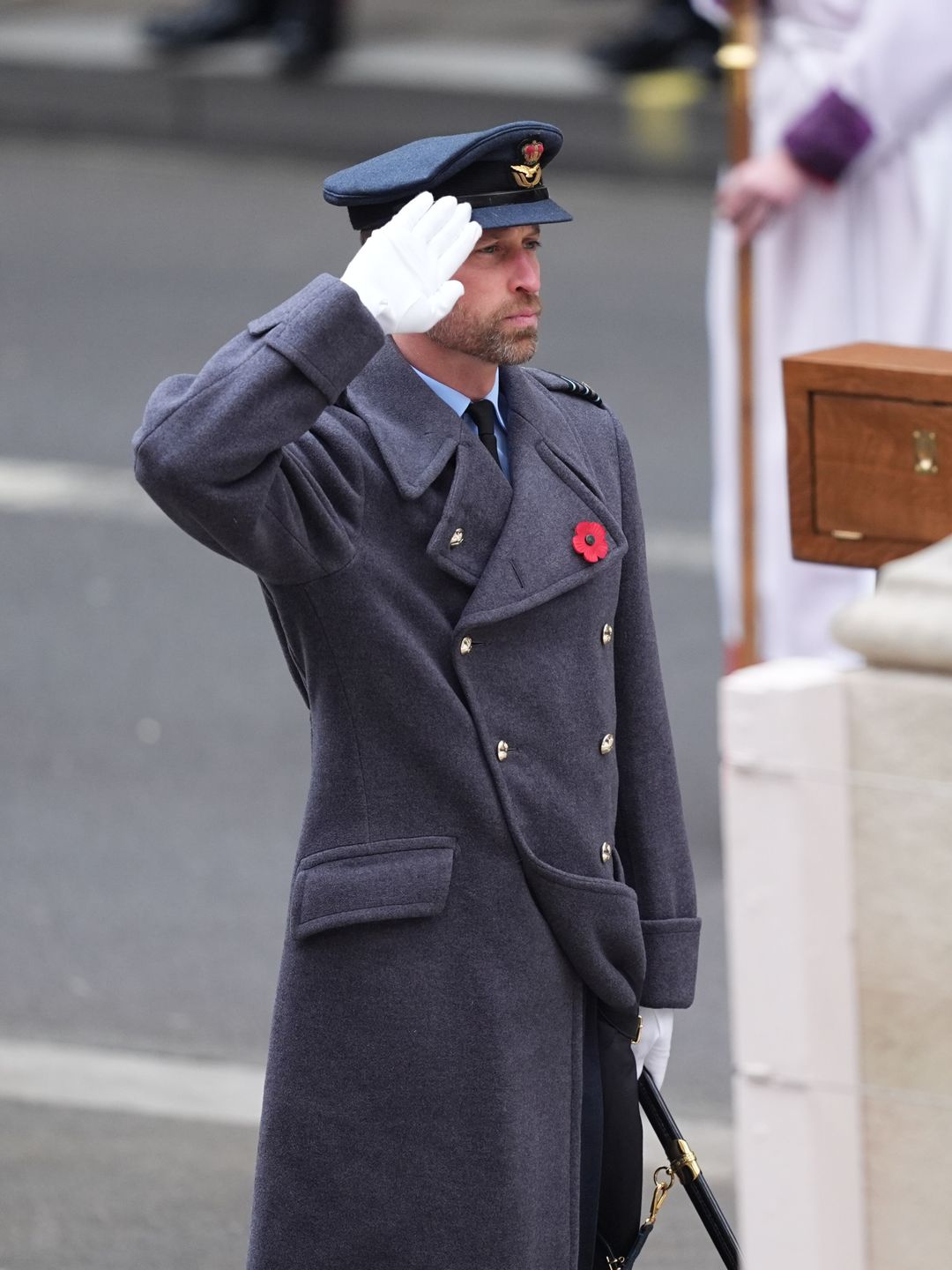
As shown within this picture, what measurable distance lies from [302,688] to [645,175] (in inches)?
382

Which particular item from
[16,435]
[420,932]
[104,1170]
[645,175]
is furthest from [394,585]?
[645,175]

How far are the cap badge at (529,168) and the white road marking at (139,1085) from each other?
2.16 meters

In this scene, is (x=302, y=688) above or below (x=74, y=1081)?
above

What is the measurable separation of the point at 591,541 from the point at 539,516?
0.08 meters

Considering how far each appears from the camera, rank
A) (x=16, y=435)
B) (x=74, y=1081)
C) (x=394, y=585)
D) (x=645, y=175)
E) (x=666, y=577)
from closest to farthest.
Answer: (x=394, y=585) → (x=74, y=1081) → (x=666, y=577) → (x=16, y=435) → (x=645, y=175)

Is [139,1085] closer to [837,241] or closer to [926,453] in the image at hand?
[926,453]

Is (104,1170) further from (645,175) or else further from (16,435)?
(645,175)

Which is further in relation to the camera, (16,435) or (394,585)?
(16,435)

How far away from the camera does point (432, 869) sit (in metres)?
3.03

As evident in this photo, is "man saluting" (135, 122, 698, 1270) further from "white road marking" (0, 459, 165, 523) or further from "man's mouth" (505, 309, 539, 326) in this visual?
"white road marking" (0, 459, 165, 523)

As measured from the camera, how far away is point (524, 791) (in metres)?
3.07

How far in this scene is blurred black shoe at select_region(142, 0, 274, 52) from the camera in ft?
45.2

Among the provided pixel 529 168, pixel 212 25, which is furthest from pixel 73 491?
pixel 212 25

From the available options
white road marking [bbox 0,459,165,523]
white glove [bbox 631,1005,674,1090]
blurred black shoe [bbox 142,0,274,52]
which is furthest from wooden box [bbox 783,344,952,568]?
blurred black shoe [bbox 142,0,274,52]
